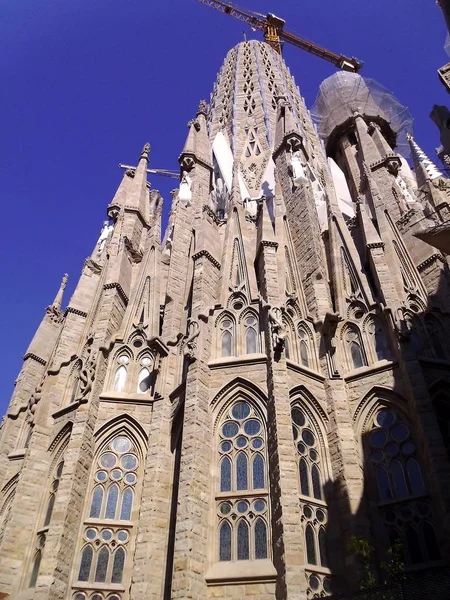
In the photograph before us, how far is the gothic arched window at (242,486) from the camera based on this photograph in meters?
10.5

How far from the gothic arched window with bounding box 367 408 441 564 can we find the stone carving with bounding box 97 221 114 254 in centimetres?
1373

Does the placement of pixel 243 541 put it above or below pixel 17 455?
below

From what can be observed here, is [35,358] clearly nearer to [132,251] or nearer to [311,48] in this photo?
[132,251]

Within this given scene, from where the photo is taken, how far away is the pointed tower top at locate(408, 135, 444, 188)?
2462 centimetres

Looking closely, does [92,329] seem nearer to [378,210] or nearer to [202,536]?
[202,536]

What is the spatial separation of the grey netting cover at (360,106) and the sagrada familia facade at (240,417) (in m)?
12.3

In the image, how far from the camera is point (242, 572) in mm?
10008

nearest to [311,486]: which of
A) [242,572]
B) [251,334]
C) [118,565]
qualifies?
[242,572]

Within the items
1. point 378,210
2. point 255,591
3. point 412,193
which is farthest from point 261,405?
point 412,193

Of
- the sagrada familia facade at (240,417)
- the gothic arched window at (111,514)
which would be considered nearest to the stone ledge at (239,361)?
the sagrada familia facade at (240,417)

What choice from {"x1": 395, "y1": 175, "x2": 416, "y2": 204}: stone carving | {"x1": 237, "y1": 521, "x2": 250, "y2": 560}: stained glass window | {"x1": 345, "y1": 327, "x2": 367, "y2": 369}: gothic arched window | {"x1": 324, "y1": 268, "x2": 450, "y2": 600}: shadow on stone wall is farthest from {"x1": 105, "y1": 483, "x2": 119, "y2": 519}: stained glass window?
{"x1": 395, "y1": 175, "x2": 416, "y2": 204}: stone carving

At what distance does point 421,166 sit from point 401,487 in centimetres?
1801

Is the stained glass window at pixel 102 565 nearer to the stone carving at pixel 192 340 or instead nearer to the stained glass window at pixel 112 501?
the stained glass window at pixel 112 501

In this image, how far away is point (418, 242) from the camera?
55.9 ft
